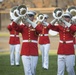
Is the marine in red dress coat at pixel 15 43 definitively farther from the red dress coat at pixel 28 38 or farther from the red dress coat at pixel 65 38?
the red dress coat at pixel 28 38

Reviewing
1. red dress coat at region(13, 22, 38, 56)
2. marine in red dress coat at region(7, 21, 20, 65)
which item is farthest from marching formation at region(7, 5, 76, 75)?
marine in red dress coat at region(7, 21, 20, 65)

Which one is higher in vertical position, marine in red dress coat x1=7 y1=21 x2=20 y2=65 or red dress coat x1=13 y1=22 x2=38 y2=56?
red dress coat x1=13 y1=22 x2=38 y2=56

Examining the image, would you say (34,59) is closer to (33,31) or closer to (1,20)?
(33,31)

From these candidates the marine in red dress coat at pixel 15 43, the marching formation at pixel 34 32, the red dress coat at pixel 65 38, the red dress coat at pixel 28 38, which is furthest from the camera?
the marine in red dress coat at pixel 15 43

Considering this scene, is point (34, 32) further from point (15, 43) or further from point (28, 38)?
point (15, 43)

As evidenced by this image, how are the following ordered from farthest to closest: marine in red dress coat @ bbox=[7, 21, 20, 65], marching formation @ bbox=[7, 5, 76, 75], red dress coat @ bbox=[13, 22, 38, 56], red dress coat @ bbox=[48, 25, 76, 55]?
marine in red dress coat @ bbox=[7, 21, 20, 65]
red dress coat @ bbox=[48, 25, 76, 55]
red dress coat @ bbox=[13, 22, 38, 56]
marching formation @ bbox=[7, 5, 76, 75]

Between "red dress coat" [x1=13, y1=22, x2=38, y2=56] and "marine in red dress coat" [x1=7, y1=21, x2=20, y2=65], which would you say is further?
"marine in red dress coat" [x1=7, y1=21, x2=20, y2=65]

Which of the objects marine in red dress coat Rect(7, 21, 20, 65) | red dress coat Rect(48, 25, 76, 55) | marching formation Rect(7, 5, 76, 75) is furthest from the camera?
marine in red dress coat Rect(7, 21, 20, 65)

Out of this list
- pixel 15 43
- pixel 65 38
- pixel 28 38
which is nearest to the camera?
pixel 28 38

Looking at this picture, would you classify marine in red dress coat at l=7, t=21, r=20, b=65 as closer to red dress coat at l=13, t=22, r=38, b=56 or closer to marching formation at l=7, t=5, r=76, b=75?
marching formation at l=7, t=5, r=76, b=75

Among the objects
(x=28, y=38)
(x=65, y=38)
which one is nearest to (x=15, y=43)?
(x=65, y=38)

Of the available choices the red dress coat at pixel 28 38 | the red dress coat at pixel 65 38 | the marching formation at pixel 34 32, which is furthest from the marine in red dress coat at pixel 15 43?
the red dress coat at pixel 28 38

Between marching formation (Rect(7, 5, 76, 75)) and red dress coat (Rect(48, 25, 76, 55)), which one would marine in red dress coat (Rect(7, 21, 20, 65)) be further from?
red dress coat (Rect(48, 25, 76, 55))

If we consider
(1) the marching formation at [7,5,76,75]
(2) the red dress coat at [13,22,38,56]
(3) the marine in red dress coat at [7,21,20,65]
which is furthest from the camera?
(3) the marine in red dress coat at [7,21,20,65]
